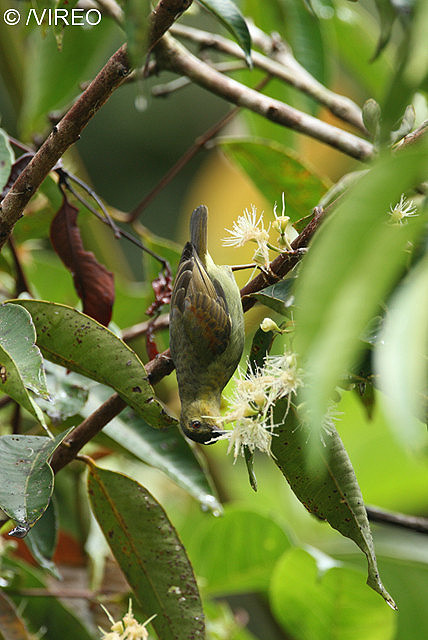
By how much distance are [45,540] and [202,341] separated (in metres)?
0.42

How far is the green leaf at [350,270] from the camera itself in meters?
0.42

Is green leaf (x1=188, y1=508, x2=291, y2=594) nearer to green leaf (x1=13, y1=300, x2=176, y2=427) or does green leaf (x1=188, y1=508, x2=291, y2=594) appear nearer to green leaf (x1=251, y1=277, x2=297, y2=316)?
green leaf (x1=13, y1=300, x2=176, y2=427)

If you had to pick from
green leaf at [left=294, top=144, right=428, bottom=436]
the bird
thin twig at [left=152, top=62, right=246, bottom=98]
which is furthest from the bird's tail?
green leaf at [left=294, top=144, right=428, bottom=436]

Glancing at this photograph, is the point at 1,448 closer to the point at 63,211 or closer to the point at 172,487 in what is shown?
the point at 63,211

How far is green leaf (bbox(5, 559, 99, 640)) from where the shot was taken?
4.56 ft

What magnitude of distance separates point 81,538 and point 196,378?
680 mm

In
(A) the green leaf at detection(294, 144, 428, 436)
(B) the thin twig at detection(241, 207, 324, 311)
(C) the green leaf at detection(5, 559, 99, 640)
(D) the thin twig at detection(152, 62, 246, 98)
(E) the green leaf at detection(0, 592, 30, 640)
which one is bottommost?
(C) the green leaf at detection(5, 559, 99, 640)

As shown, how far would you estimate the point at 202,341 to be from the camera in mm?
1207

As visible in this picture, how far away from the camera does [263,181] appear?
1768 millimetres

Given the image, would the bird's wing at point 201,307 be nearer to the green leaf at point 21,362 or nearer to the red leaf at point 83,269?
the red leaf at point 83,269

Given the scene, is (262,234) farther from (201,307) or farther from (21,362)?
(21,362)

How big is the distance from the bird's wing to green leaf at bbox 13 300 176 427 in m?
0.23

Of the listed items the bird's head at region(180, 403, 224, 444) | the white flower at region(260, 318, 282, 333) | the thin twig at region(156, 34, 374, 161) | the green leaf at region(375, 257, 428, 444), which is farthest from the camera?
the thin twig at region(156, 34, 374, 161)

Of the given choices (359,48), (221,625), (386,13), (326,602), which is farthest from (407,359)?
(359,48)
